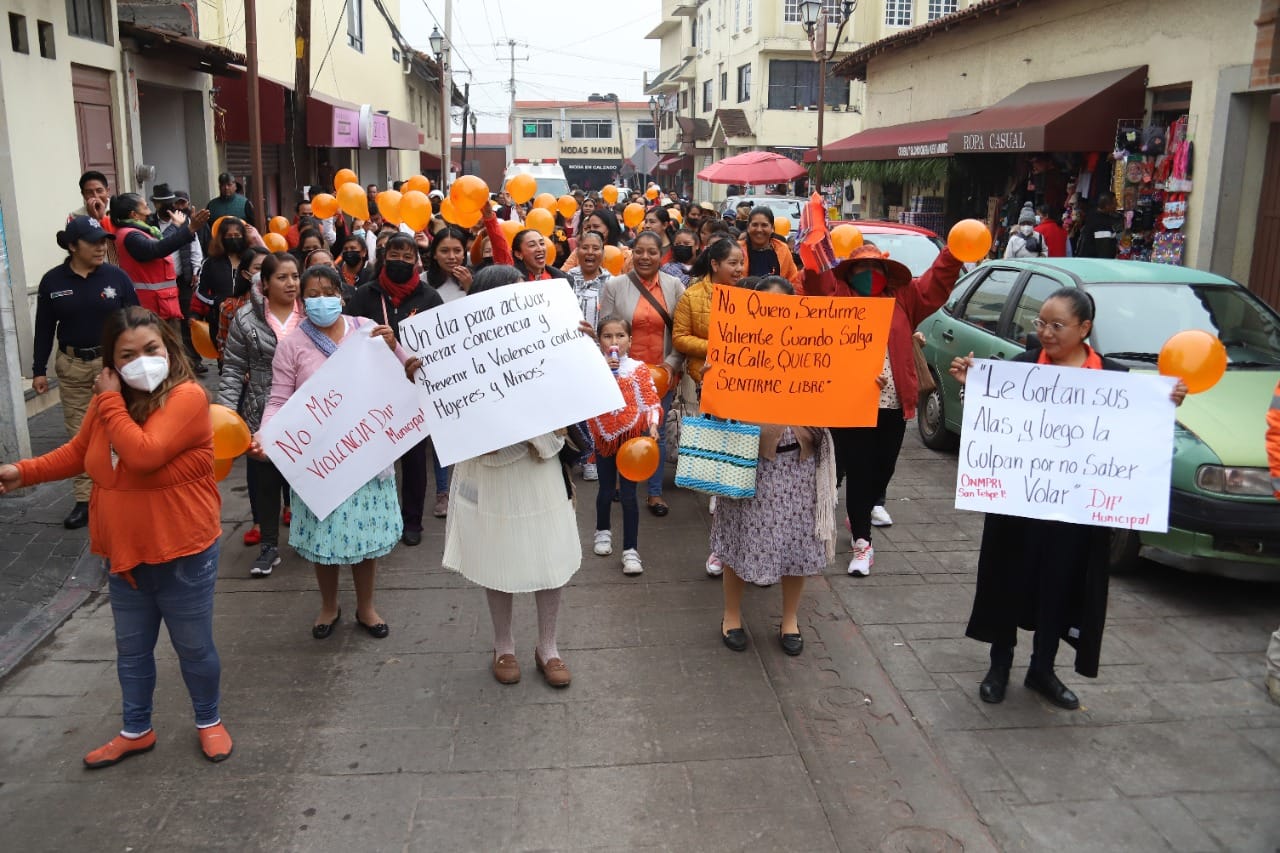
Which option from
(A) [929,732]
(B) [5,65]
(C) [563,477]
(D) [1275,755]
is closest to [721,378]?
(C) [563,477]

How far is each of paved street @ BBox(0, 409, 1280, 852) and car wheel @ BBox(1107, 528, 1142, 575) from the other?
0.19 m

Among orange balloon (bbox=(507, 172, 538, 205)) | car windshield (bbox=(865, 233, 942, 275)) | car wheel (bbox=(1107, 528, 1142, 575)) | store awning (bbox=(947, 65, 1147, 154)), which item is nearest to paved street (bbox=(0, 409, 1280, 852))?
car wheel (bbox=(1107, 528, 1142, 575))

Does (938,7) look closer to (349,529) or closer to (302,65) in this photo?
(302,65)

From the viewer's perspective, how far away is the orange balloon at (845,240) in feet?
25.3

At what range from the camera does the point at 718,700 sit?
470 centimetres

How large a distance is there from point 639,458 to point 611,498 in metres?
1.50

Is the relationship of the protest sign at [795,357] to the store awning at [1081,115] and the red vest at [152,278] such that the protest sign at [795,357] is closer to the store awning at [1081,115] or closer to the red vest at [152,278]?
the red vest at [152,278]

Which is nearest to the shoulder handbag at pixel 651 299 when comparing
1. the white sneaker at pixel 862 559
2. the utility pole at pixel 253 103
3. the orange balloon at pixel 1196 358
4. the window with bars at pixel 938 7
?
the white sneaker at pixel 862 559

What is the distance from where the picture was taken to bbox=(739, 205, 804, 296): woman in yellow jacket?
26.7 ft

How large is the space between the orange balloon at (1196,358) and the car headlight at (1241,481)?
158 centimetres

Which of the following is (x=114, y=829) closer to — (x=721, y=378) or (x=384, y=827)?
(x=384, y=827)

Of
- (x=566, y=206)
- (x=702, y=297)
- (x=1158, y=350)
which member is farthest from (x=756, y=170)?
(x=702, y=297)

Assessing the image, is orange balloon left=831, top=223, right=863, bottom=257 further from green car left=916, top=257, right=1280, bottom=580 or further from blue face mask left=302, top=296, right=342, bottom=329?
blue face mask left=302, top=296, right=342, bottom=329

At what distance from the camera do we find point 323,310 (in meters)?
5.19
